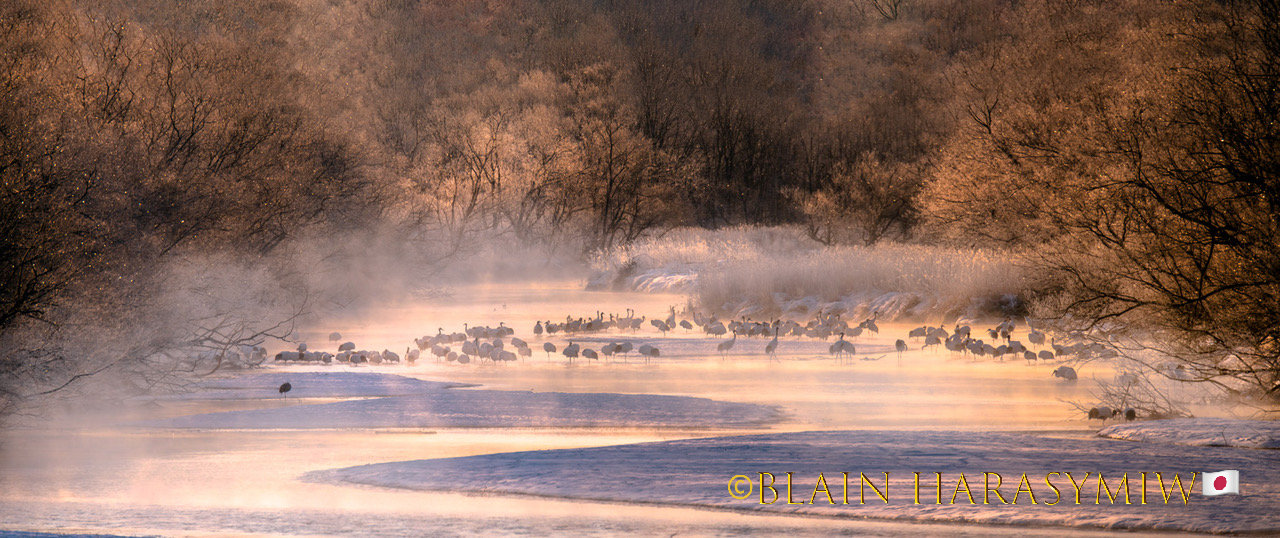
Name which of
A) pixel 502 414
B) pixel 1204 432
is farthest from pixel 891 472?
pixel 502 414

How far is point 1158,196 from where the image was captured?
11461 mm

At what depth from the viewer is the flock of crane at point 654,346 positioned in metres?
19.3

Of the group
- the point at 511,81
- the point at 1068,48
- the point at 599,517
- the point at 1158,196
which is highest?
the point at 511,81

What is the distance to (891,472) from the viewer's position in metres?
9.88

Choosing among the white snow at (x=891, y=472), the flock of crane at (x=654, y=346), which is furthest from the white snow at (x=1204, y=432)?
the flock of crane at (x=654, y=346)

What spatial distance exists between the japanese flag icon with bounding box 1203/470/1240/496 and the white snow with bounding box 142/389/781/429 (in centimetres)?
483

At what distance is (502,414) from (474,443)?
1807 mm

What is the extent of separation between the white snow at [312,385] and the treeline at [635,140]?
90cm

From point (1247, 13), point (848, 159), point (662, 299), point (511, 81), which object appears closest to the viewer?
point (1247, 13)

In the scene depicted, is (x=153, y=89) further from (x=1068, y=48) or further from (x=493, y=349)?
(x=1068, y=48)

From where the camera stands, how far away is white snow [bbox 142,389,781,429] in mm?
13320

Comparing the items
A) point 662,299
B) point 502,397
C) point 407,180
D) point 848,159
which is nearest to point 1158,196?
point 502,397

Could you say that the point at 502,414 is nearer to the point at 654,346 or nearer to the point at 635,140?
the point at 654,346

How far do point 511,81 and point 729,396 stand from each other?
172 feet
